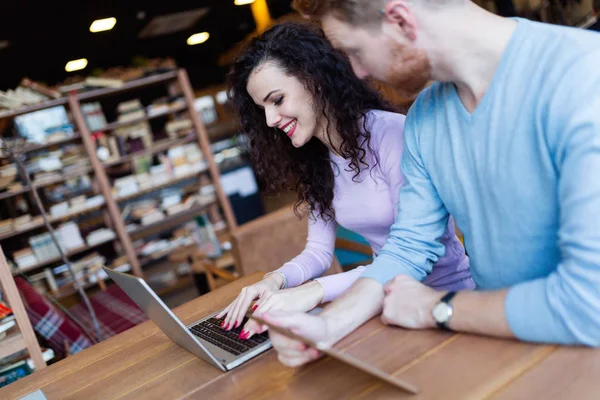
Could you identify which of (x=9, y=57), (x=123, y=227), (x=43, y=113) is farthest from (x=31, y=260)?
(x=9, y=57)

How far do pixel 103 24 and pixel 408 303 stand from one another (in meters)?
7.42

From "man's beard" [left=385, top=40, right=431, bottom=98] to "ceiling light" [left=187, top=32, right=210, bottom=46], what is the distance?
9375 millimetres

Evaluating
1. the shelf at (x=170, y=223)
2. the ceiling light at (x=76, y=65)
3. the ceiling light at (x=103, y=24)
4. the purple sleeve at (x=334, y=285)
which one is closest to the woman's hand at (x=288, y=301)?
the purple sleeve at (x=334, y=285)

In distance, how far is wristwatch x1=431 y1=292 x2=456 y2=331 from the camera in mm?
1020

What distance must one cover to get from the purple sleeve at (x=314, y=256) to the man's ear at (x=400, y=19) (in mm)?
868

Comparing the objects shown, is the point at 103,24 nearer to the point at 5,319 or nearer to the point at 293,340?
the point at 5,319

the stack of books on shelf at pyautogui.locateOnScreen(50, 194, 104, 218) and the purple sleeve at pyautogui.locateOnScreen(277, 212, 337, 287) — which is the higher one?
the stack of books on shelf at pyautogui.locateOnScreen(50, 194, 104, 218)

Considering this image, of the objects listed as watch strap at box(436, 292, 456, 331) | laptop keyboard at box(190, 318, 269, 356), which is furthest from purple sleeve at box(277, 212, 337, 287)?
watch strap at box(436, 292, 456, 331)

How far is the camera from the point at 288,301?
4.44ft

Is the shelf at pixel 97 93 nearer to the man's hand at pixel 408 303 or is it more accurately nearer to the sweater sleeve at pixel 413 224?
the sweater sleeve at pixel 413 224

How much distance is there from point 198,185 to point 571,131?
5493 millimetres

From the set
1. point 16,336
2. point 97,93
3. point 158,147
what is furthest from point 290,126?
point 158,147

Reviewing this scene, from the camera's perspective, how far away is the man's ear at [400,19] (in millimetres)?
1002

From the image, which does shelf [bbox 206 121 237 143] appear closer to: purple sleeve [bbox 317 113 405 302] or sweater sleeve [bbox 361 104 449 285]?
purple sleeve [bbox 317 113 405 302]
